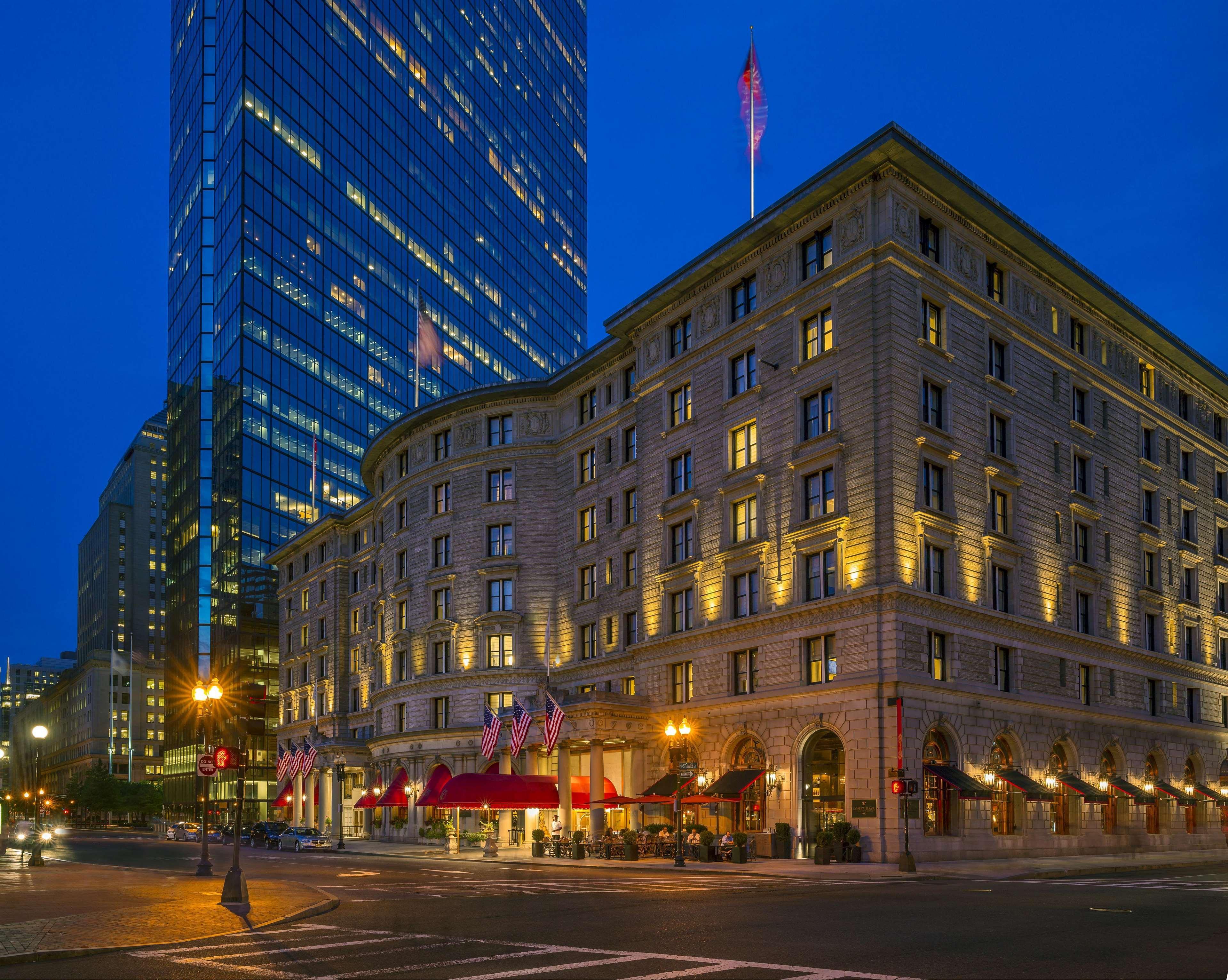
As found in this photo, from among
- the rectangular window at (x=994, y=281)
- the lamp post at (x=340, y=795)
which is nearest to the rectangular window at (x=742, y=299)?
the rectangular window at (x=994, y=281)

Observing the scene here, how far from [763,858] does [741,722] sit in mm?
6229

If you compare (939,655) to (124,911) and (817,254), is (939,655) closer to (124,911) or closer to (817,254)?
(817,254)

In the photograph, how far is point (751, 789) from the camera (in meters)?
48.3

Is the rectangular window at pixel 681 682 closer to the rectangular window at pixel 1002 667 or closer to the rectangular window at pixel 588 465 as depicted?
the rectangular window at pixel 1002 667

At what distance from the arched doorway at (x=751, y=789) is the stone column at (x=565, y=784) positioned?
829cm

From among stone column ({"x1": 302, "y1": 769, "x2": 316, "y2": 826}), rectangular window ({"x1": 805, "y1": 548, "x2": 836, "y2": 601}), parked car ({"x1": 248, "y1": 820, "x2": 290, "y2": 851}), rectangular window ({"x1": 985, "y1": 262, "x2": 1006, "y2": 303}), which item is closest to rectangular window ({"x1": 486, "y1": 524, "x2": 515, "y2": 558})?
parked car ({"x1": 248, "y1": 820, "x2": 290, "y2": 851})

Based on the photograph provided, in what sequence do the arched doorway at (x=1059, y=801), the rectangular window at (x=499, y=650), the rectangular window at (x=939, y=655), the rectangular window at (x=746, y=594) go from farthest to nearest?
the rectangular window at (x=499, y=650), the rectangular window at (x=746, y=594), the arched doorway at (x=1059, y=801), the rectangular window at (x=939, y=655)

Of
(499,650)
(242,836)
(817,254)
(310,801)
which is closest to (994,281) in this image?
(817,254)

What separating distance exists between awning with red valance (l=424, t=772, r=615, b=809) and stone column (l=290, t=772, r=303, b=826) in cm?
4302

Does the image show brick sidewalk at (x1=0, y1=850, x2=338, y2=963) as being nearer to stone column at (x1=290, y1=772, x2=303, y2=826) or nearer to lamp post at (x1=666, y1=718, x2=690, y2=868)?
lamp post at (x1=666, y1=718, x2=690, y2=868)

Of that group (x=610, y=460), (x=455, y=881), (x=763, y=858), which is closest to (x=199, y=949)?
(x=455, y=881)

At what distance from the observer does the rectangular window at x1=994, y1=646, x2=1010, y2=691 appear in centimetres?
4784

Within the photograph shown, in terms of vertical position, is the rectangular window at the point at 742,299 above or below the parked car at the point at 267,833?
above

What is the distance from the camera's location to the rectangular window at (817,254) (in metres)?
48.5
